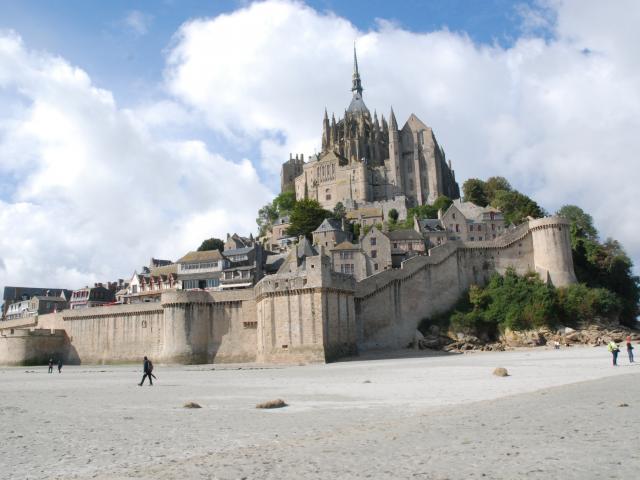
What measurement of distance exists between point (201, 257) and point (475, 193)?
43.5 metres

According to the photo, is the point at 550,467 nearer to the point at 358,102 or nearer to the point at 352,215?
the point at 352,215

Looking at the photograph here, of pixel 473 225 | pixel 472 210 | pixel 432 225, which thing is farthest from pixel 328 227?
pixel 472 210

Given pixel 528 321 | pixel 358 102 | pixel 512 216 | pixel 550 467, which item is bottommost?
pixel 550 467

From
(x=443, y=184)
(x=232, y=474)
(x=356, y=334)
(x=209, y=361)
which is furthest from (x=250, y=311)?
(x=443, y=184)

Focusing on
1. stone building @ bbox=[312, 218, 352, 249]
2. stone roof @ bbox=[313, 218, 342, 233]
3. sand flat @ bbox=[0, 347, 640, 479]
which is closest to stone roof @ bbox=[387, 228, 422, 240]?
stone building @ bbox=[312, 218, 352, 249]

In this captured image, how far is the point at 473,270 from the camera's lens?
57031 mm

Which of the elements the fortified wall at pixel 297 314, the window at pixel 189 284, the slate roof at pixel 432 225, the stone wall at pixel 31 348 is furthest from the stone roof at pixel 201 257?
the slate roof at pixel 432 225

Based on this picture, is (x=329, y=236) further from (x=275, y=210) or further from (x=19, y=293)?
(x=19, y=293)

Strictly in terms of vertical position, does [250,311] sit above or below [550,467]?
above

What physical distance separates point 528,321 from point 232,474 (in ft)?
151

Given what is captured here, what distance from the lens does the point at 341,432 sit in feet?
42.8

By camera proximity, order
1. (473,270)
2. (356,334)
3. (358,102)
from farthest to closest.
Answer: (358,102), (473,270), (356,334)

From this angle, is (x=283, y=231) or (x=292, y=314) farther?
(x=283, y=231)

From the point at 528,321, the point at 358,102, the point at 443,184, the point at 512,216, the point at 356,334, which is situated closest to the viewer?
the point at 356,334
